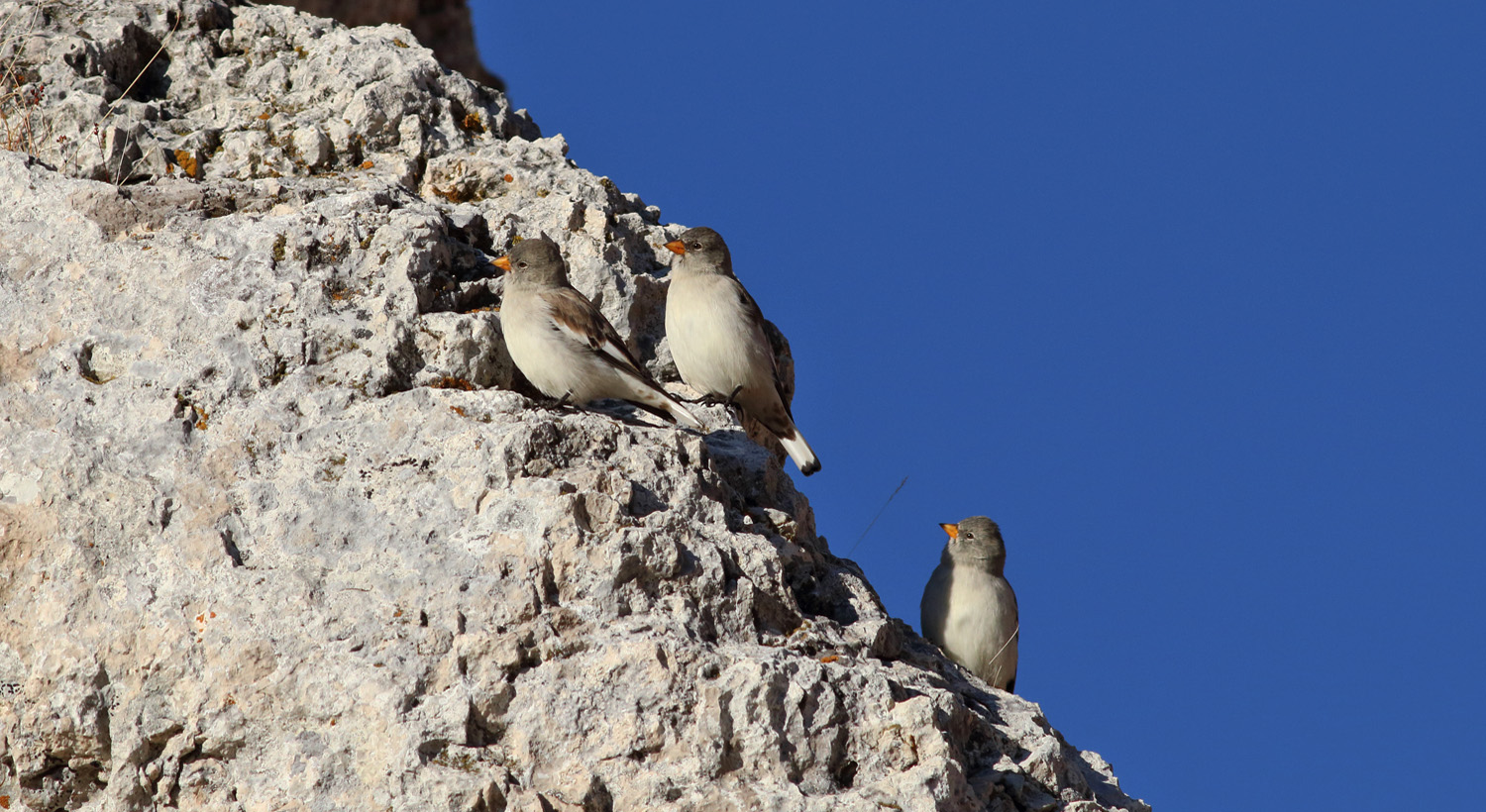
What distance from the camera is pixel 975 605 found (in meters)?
7.74

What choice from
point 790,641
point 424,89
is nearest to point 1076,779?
point 790,641

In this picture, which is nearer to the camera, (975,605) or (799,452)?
(975,605)

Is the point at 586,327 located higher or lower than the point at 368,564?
higher

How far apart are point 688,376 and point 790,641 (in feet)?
8.78

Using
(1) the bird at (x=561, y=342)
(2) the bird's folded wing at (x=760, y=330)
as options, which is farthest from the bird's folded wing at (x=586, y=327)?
(2) the bird's folded wing at (x=760, y=330)

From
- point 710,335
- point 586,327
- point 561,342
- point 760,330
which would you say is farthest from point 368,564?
point 760,330

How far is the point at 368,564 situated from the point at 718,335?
2947 mm

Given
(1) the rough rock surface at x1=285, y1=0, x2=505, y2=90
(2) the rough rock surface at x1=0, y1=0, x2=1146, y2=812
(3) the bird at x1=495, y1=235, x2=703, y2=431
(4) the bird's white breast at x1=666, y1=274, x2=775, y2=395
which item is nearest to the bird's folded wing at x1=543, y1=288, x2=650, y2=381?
(3) the bird at x1=495, y1=235, x2=703, y2=431

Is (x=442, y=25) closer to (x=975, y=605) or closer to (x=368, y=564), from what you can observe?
(x=975, y=605)

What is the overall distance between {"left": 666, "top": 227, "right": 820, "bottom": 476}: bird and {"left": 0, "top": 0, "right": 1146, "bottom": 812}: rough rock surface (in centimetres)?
87

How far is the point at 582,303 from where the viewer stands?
22.2 feet

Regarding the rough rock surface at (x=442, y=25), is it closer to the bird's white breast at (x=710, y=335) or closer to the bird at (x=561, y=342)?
the bird's white breast at (x=710, y=335)

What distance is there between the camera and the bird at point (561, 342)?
6.33 m

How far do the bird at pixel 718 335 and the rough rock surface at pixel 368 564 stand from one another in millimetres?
870
